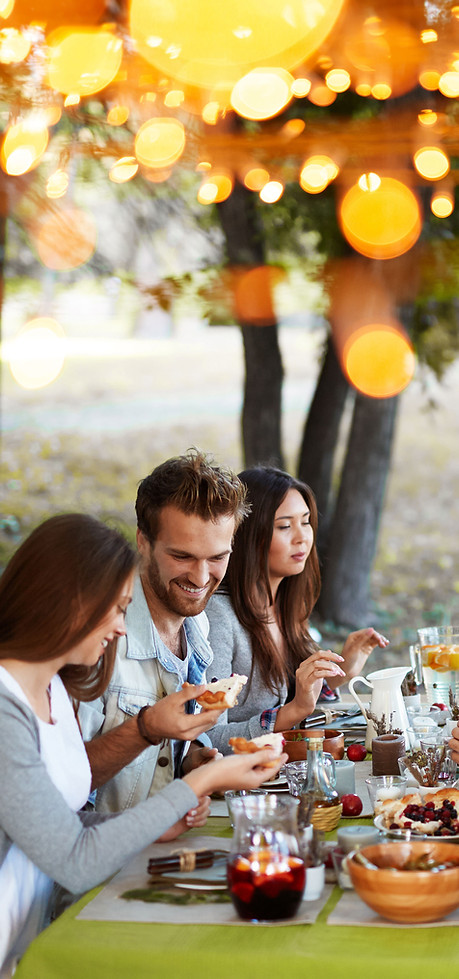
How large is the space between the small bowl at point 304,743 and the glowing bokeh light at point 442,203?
170 inches

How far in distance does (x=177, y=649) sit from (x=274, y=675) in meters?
0.58

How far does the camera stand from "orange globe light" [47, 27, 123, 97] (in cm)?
524

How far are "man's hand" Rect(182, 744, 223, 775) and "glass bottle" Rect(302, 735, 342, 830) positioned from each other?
370mm

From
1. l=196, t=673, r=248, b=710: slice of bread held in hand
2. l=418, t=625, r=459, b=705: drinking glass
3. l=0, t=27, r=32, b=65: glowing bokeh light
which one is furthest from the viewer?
l=0, t=27, r=32, b=65: glowing bokeh light

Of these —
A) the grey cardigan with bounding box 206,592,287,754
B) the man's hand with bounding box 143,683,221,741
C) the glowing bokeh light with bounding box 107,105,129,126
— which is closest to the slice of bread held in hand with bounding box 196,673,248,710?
the man's hand with bounding box 143,683,221,741

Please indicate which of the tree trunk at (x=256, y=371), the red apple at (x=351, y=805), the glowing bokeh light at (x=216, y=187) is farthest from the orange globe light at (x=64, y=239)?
the red apple at (x=351, y=805)

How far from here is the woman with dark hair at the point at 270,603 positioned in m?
2.97

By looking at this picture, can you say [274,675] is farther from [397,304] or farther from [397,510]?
[397,510]

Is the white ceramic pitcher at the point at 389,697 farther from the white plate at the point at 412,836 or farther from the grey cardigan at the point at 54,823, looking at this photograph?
the grey cardigan at the point at 54,823

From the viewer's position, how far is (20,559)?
1697 millimetres

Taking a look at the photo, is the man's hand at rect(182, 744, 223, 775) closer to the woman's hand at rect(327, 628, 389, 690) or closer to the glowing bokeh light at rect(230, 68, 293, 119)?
the woman's hand at rect(327, 628, 389, 690)

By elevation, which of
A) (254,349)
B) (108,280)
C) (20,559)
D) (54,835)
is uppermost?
(108,280)

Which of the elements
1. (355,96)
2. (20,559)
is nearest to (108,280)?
(355,96)

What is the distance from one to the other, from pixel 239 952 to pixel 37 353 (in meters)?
10.1
